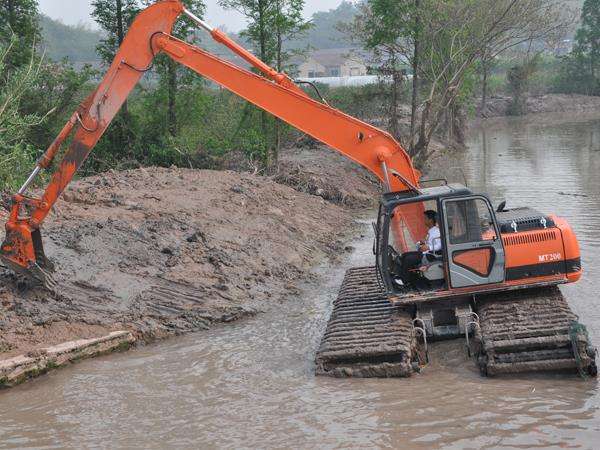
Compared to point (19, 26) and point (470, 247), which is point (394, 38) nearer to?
point (19, 26)

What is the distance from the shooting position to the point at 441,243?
34.8 ft

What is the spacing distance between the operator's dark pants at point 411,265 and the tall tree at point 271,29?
607 inches

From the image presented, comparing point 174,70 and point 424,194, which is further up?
point 174,70

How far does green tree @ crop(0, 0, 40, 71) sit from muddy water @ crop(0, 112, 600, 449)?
16.4 m

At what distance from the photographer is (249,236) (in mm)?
16531

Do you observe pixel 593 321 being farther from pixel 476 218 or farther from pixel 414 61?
pixel 414 61

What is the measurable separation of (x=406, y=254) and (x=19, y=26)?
19.6 meters

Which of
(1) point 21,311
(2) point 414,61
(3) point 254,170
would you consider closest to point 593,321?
(1) point 21,311

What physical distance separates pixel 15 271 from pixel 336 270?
21.9 ft

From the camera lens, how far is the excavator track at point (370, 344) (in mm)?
9781

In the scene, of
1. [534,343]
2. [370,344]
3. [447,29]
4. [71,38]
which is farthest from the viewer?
[71,38]

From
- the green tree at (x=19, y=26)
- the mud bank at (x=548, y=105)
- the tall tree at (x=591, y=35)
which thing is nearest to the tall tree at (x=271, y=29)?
the green tree at (x=19, y=26)

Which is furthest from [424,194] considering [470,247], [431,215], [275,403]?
[275,403]

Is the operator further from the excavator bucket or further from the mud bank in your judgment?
the mud bank
